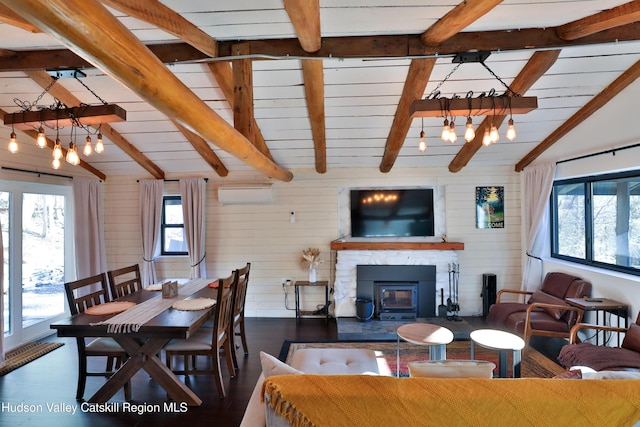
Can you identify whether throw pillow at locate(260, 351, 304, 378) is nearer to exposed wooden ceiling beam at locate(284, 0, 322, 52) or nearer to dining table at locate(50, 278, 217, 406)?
dining table at locate(50, 278, 217, 406)

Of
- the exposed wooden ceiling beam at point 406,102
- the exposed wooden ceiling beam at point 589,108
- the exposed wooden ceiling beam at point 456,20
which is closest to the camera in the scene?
the exposed wooden ceiling beam at point 456,20

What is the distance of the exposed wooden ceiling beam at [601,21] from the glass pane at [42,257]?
5.79 metres

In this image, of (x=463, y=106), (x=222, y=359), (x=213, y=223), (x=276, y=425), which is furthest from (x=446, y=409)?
(x=213, y=223)

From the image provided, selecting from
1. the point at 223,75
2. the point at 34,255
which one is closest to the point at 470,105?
the point at 223,75

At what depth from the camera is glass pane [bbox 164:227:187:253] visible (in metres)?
5.31

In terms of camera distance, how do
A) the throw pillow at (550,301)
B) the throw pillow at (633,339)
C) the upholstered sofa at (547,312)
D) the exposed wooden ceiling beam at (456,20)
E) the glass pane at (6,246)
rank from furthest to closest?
the glass pane at (6,246), the throw pillow at (550,301), the upholstered sofa at (547,312), the throw pillow at (633,339), the exposed wooden ceiling beam at (456,20)

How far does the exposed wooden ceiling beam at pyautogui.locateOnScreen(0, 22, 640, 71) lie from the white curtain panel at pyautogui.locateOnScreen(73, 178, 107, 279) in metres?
2.87

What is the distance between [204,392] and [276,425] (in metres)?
1.71

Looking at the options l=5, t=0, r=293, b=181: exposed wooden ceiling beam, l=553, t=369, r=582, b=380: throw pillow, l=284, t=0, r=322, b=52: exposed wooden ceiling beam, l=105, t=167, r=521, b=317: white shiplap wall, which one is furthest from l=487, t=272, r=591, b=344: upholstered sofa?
l=5, t=0, r=293, b=181: exposed wooden ceiling beam

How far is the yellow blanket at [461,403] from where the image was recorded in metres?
1.44

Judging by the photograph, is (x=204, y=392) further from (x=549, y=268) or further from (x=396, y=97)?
(x=549, y=268)

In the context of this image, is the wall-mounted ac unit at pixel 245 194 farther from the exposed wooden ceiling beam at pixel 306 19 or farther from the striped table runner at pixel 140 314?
the exposed wooden ceiling beam at pixel 306 19

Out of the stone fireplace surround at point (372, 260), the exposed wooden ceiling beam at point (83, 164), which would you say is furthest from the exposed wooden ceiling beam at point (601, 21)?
the exposed wooden ceiling beam at point (83, 164)

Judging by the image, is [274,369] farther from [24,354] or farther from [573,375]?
[24,354]
